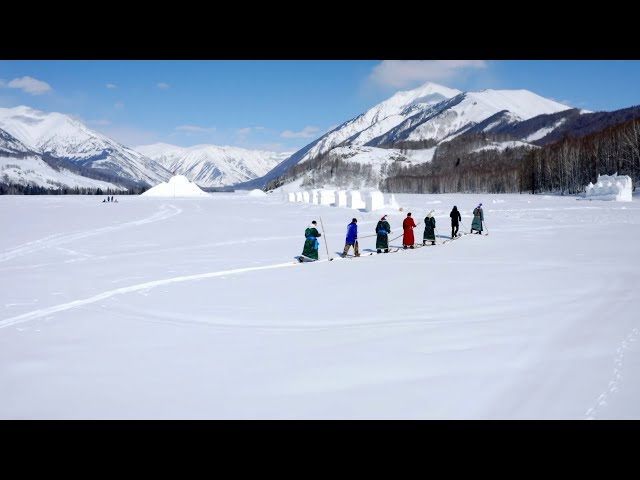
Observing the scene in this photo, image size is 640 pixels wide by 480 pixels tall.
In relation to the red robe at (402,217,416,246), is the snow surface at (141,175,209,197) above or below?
above

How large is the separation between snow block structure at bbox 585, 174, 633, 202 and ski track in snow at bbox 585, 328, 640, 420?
5812 cm

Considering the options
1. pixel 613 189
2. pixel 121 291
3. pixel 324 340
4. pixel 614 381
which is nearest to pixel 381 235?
pixel 121 291

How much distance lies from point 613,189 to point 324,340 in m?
63.0

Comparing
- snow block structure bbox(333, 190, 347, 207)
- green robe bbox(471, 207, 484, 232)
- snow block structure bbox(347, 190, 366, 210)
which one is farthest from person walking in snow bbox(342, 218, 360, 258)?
snow block structure bbox(333, 190, 347, 207)

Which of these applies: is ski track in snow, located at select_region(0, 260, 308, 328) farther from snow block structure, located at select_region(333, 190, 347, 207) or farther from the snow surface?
the snow surface

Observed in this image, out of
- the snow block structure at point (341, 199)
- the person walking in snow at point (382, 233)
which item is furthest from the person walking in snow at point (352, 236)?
the snow block structure at point (341, 199)

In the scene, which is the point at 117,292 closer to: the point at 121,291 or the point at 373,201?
the point at 121,291

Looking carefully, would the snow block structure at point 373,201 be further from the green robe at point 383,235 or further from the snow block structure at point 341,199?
the green robe at point 383,235

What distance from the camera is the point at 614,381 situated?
4801mm

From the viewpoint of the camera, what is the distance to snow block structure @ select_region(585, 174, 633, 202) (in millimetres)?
55781
